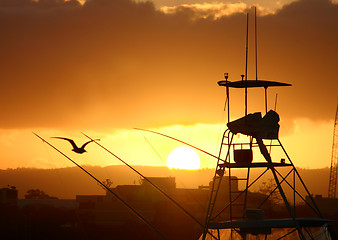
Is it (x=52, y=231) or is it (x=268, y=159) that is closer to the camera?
(x=268, y=159)

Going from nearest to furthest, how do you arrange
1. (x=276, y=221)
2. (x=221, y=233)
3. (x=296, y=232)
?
(x=276, y=221)
(x=296, y=232)
(x=221, y=233)

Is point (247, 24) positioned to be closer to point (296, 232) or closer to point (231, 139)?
point (231, 139)

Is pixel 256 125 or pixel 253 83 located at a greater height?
pixel 253 83

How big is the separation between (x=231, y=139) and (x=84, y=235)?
140661mm

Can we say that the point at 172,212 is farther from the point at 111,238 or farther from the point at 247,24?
the point at 247,24

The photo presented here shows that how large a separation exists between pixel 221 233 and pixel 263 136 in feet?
38.9

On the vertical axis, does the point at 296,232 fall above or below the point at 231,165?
below

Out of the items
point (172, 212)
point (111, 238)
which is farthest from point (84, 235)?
point (172, 212)

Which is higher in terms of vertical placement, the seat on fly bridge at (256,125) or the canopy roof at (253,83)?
the canopy roof at (253,83)

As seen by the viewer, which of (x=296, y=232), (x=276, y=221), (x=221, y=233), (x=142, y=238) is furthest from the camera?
(x=142, y=238)

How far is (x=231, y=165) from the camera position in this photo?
56.7m

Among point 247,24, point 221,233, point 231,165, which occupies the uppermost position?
point 247,24

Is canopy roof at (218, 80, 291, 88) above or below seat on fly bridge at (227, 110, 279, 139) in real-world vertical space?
above

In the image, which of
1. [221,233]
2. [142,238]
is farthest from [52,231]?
[221,233]
